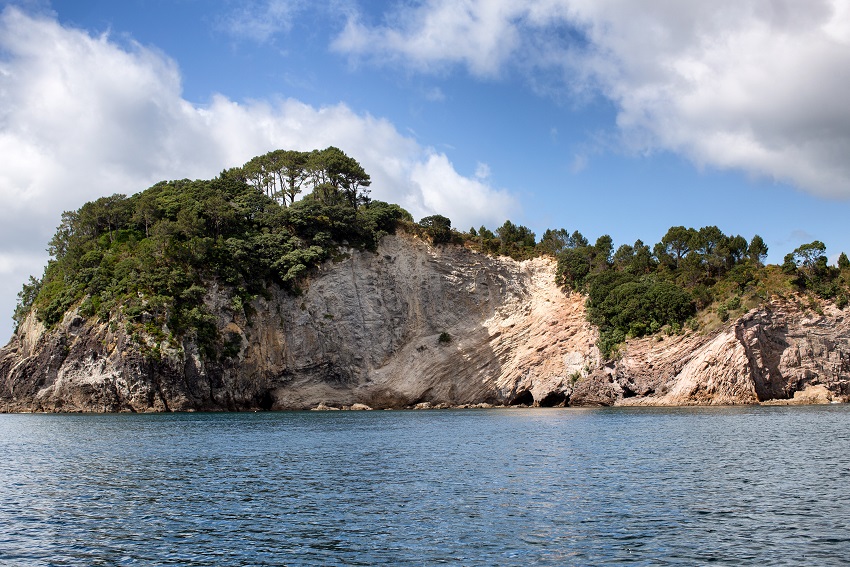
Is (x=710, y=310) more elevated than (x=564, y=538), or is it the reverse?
(x=710, y=310)

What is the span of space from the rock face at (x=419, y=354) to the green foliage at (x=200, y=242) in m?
2.14

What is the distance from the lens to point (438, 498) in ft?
81.7

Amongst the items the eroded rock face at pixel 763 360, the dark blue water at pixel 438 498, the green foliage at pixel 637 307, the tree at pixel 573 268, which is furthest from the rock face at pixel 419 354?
the dark blue water at pixel 438 498

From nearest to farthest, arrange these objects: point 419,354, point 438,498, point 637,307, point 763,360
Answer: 1. point 438,498
2. point 763,360
3. point 637,307
4. point 419,354

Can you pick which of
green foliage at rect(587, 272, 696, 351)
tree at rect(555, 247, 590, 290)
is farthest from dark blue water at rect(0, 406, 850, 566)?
tree at rect(555, 247, 590, 290)

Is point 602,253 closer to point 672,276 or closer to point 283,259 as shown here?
point 672,276

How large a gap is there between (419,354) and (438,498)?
63.7 meters

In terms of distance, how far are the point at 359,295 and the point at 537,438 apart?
161 feet

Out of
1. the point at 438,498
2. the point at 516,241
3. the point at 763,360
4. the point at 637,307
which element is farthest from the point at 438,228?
the point at 438,498

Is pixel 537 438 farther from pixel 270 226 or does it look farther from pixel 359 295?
pixel 270 226

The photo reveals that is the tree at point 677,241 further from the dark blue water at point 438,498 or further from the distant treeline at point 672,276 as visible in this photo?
the dark blue water at point 438,498

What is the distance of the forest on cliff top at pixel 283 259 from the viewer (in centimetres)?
7650

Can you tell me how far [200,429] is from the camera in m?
53.4

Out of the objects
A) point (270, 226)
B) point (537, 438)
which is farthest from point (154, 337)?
point (537, 438)
